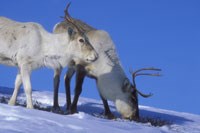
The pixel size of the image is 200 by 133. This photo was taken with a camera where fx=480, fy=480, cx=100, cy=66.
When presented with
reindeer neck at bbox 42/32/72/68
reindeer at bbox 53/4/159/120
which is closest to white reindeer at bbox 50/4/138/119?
reindeer at bbox 53/4/159/120

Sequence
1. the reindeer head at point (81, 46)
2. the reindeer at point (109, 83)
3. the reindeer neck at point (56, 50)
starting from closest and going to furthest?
the reindeer neck at point (56, 50)
the reindeer head at point (81, 46)
the reindeer at point (109, 83)

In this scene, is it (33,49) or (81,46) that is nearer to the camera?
(33,49)

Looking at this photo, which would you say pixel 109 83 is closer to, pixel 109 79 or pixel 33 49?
pixel 109 79

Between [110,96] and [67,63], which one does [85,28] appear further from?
[67,63]

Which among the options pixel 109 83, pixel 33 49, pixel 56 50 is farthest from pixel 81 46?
pixel 109 83

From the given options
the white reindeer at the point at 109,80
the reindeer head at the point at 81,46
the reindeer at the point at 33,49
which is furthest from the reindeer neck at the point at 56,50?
the white reindeer at the point at 109,80

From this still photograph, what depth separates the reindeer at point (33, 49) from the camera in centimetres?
862

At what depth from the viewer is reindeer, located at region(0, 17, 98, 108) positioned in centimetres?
862

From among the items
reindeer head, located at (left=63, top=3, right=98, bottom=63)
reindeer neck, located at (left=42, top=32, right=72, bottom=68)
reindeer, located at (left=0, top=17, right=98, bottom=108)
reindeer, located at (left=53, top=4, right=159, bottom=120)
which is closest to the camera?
reindeer, located at (left=0, top=17, right=98, bottom=108)

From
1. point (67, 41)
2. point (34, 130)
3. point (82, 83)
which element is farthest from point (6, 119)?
point (82, 83)

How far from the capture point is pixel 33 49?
8.66 m

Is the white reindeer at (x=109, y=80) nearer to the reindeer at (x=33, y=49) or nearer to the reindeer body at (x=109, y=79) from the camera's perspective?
the reindeer body at (x=109, y=79)

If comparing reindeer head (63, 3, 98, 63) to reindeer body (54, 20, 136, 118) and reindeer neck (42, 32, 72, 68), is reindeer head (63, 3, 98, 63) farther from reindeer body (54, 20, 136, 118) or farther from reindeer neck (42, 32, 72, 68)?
reindeer body (54, 20, 136, 118)

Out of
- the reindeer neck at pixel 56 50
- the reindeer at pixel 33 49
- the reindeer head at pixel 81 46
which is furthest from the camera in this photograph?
the reindeer head at pixel 81 46
